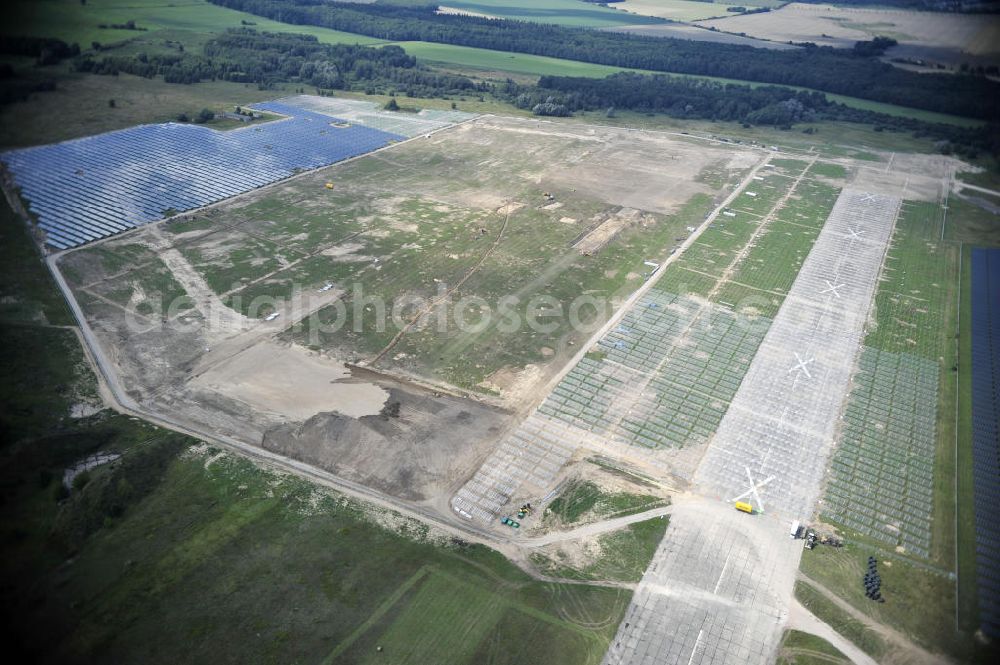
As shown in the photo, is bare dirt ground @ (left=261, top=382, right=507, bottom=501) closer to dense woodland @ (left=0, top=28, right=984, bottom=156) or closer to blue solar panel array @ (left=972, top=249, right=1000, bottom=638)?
blue solar panel array @ (left=972, top=249, right=1000, bottom=638)

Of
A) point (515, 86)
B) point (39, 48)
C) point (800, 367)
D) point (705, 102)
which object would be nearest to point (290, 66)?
point (39, 48)

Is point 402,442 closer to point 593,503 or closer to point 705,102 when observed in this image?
point 593,503

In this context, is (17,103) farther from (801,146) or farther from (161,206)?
(801,146)

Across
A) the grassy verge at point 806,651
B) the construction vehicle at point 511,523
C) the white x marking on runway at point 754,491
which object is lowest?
the grassy verge at point 806,651

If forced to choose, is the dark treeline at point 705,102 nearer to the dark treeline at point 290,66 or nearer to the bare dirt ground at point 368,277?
the dark treeline at point 290,66

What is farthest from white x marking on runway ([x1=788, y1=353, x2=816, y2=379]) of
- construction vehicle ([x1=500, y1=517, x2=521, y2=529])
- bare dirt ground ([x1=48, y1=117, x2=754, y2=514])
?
construction vehicle ([x1=500, y1=517, x2=521, y2=529])

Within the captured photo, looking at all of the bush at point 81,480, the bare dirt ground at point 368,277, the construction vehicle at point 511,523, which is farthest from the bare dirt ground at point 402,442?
the bush at point 81,480
